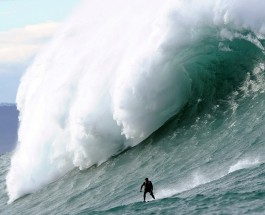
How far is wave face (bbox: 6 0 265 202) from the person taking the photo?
23.9m

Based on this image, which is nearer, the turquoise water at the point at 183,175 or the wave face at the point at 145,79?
the turquoise water at the point at 183,175

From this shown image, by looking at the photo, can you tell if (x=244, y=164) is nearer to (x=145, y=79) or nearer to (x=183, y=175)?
(x=183, y=175)

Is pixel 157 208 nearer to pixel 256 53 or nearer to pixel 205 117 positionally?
pixel 205 117

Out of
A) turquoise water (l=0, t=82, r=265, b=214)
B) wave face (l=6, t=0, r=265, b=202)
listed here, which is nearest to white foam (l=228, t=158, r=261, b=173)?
turquoise water (l=0, t=82, r=265, b=214)

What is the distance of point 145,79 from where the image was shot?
23578 millimetres

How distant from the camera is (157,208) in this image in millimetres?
15602

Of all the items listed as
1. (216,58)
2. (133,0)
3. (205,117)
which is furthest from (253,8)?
(133,0)

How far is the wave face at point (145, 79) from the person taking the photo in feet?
78.3

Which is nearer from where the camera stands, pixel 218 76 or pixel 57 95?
pixel 218 76

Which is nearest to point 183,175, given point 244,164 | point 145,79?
point 244,164

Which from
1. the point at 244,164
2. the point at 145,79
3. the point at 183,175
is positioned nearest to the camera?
the point at 244,164

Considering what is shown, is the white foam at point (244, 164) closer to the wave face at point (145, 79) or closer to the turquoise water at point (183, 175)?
the turquoise water at point (183, 175)

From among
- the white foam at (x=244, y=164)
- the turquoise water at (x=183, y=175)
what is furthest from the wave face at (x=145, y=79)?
the white foam at (x=244, y=164)

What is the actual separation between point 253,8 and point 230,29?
4.31 feet
